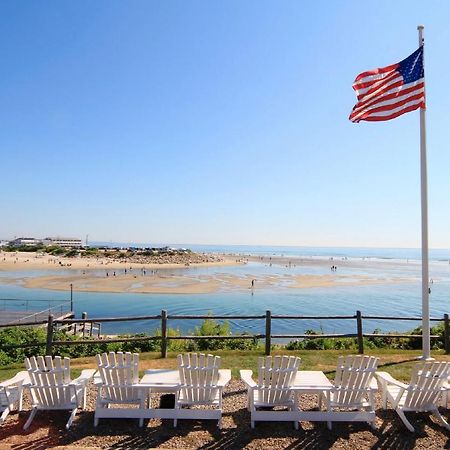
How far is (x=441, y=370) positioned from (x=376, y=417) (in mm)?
1253

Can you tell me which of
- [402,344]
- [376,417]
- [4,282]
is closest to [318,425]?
[376,417]

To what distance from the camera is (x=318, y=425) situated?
6.10m

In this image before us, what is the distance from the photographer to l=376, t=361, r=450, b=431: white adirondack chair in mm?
5910

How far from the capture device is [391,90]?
30.7ft

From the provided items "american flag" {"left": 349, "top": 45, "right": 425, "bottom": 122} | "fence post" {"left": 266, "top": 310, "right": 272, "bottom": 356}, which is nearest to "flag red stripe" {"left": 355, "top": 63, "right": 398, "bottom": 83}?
"american flag" {"left": 349, "top": 45, "right": 425, "bottom": 122}

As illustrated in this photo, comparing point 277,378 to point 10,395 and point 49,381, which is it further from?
point 10,395

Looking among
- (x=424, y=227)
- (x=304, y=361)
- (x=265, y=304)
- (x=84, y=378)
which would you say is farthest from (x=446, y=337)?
(x=265, y=304)

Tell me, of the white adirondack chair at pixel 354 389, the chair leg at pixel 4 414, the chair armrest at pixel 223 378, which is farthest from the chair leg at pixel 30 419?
the white adirondack chair at pixel 354 389

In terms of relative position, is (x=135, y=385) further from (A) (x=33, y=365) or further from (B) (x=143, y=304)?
(B) (x=143, y=304)

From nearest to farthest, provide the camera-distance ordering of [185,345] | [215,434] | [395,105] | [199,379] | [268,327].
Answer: [215,434] < [199,379] < [395,105] < [268,327] < [185,345]

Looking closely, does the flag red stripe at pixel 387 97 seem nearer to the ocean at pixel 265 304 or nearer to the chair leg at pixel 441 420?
the chair leg at pixel 441 420

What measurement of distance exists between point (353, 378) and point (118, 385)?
11.3 ft

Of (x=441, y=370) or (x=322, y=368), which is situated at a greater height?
(x=441, y=370)

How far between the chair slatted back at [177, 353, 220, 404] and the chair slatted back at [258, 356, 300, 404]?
2.22ft
